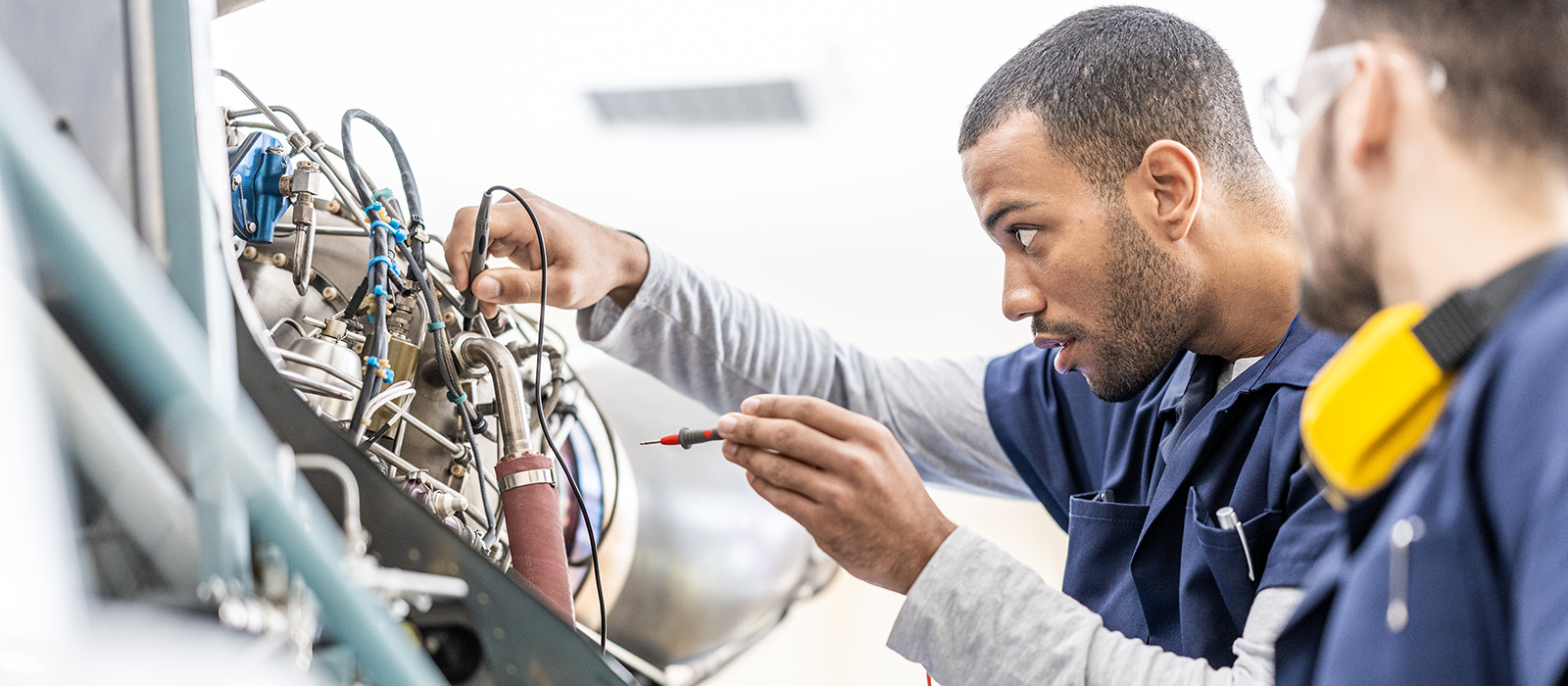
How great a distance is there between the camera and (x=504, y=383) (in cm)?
91

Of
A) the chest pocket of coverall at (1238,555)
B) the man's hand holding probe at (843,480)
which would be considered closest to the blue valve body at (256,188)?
the man's hand holding probe at (843,480)

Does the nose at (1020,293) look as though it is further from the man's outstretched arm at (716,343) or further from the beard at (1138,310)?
the man's outstretched arm at (716,343)

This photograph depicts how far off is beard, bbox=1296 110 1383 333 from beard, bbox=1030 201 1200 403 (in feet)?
1.70

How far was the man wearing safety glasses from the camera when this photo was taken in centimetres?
45

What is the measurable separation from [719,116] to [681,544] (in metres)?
1.85

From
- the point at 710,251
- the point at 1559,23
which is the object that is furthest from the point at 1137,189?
the point at 710,251

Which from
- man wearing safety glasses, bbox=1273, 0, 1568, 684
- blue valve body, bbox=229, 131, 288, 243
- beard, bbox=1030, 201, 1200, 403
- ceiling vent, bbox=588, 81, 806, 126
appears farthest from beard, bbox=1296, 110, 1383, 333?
ceiling vent, bbox=588, 81, 806, 126

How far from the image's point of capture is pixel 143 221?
0.55m

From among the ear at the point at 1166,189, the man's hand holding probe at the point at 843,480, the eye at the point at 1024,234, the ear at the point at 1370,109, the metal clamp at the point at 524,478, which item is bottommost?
the man's hand holding probe at the point at 843,480

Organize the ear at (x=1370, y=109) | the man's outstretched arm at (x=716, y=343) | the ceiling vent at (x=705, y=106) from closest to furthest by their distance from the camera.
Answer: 1. the ear at (x=1370, y=109)
2. the man's outstretched arm at (x=716, y=343)
3. the ceiling vent at (x=705, y=106)

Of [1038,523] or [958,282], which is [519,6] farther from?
[1038,523]

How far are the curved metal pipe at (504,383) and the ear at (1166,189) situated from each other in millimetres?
688

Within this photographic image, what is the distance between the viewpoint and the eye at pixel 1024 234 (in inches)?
47.5

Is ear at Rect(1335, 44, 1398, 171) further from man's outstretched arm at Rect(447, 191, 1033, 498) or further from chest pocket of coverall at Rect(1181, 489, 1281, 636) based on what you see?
man's outstretched arm at Rect(447, 191, 1033, 498)
